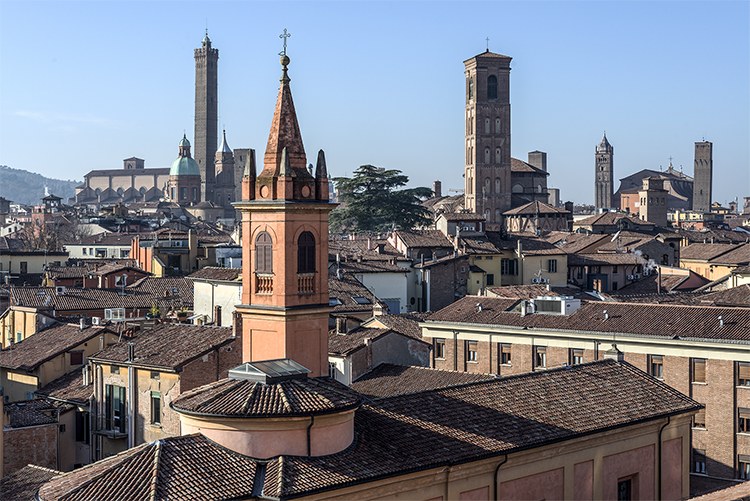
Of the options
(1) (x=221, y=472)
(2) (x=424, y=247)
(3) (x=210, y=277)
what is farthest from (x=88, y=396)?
(2) (x=424, y=247)

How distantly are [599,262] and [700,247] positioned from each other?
11.5 m

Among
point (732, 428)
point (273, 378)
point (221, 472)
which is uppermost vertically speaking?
point (273, 378)

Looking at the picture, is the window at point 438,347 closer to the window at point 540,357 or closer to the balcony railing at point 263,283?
Answer: the window at point 540,357

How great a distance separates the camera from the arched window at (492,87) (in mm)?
104875

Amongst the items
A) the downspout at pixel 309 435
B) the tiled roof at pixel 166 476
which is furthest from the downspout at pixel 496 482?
the tiled roof at pixel 166 476

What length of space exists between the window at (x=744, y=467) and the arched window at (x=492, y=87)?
75561 millimetres

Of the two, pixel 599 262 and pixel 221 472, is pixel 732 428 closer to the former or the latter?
pixel 221 472

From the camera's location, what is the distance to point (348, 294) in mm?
43906

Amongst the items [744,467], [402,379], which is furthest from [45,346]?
[744,467]

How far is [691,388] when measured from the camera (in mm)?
32625

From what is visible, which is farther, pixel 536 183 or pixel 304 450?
pixel 536 183

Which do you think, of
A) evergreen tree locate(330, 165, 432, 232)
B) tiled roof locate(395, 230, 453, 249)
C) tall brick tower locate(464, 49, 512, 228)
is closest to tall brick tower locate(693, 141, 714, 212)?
tall brick tower locate(464, 49, 512, 228)

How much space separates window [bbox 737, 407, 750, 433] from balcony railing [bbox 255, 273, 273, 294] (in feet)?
50.3

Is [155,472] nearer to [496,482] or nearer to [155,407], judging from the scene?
[496,482]
